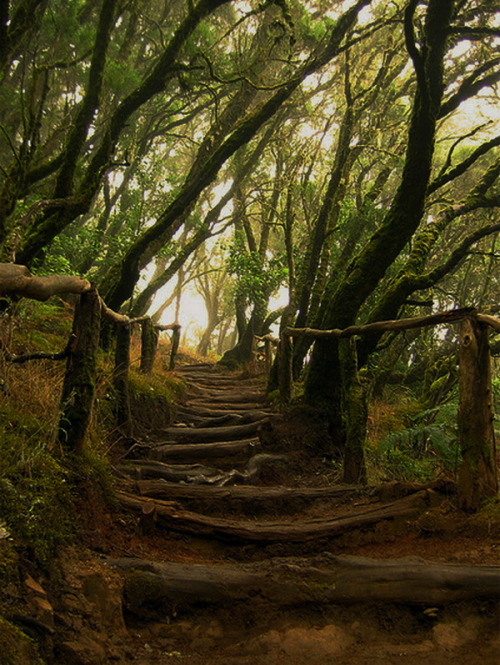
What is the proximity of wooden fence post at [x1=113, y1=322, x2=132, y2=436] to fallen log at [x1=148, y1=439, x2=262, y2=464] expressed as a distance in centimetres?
49

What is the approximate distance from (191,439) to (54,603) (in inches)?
165

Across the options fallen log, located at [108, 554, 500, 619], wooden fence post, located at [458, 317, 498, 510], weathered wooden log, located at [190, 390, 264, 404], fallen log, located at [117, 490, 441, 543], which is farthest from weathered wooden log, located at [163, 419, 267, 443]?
fallen log, located at [108, 554, 500, 619]

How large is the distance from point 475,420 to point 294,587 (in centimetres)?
167

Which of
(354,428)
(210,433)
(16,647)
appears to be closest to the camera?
(16,647)

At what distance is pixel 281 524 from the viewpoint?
124 inches

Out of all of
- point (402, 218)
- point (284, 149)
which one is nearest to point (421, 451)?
point (402, 218)

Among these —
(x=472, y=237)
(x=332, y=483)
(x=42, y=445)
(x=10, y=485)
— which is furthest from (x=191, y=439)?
(x=472, y=237)

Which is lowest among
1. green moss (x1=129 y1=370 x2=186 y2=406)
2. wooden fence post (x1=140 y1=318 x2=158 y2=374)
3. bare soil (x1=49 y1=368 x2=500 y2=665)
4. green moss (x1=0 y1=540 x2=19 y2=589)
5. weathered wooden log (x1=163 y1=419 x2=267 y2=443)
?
bare soil (x1=49 y1=368 x2=500 y2=665)

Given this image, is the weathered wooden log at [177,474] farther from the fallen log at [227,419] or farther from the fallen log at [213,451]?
the fallen log at [227,419]

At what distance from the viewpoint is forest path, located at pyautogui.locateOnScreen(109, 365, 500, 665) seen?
1934mm

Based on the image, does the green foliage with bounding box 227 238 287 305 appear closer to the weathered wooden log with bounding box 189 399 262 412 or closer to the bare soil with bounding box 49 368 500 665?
the weathered wooden log with bounding box 189 399 262 412

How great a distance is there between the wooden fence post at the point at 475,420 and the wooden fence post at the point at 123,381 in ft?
11.6

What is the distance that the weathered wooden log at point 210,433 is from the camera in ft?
19.8

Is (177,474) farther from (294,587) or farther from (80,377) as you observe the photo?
(294,587)
